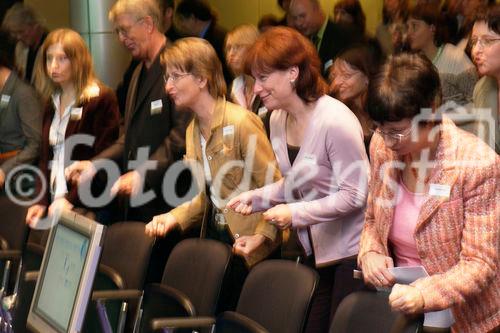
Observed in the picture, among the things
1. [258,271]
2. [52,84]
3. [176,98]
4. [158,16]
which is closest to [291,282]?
[258,271]

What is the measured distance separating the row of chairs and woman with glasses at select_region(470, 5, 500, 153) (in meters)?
1.17

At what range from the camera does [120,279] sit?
3627mm

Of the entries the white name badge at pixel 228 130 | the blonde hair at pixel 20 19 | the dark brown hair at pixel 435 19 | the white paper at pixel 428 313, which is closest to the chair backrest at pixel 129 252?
the white name badge at pixel 228 130

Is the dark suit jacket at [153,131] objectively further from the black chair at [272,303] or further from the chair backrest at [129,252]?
the black chair at [272,303]

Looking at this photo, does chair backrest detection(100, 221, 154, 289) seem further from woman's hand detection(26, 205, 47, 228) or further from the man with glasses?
woman's hand detection(26, 205, 47, 228)

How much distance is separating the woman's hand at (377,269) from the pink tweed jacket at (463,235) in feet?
0.37

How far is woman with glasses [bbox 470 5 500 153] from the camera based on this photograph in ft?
11.3

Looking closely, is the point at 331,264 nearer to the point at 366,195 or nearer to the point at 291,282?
the point at 366,195

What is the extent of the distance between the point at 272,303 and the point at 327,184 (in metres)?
0.61

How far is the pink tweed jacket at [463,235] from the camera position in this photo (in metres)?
2.56

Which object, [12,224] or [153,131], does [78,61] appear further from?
[12,224]

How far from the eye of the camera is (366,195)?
335 centimetres

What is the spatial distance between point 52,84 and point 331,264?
84.2 inches

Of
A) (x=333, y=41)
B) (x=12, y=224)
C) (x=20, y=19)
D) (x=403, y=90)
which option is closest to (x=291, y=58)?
(x=403, y=90)
